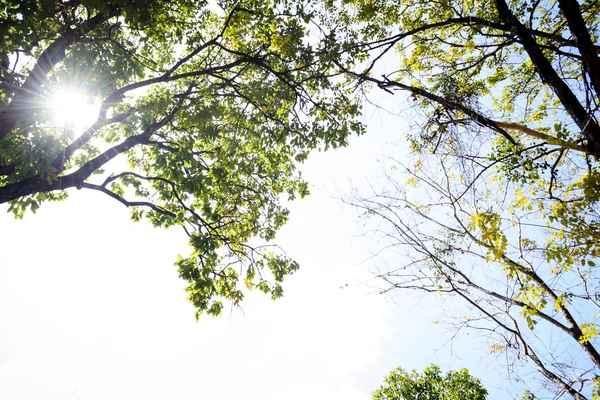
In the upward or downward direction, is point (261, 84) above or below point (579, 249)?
above

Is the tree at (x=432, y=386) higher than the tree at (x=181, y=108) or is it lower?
lower

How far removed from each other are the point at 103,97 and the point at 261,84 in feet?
12.1

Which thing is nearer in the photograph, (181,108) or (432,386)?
(181,108)

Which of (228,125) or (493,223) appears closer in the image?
(493,223)

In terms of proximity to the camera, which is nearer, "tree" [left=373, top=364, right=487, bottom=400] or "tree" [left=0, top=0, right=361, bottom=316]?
"tree" [left=0, top=0, right=361, bottom=316]

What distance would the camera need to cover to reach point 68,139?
590 cm

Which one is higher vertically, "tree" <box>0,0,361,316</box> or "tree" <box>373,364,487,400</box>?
"tree" <box>0,0,361,316</box>

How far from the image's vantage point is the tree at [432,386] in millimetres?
13312

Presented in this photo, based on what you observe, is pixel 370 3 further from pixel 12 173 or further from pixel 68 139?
pixel 12 173

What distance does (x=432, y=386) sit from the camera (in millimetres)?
13836

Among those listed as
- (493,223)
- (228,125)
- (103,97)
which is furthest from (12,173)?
(493,223)

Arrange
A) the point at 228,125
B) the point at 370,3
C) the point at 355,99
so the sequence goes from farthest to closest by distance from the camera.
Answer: the point at 228,125 < the point at 370,3 < the point at 355,99

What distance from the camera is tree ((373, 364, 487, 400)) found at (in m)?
13.3

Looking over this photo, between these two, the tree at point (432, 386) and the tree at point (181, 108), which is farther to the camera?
the tree at point (432, 386)
